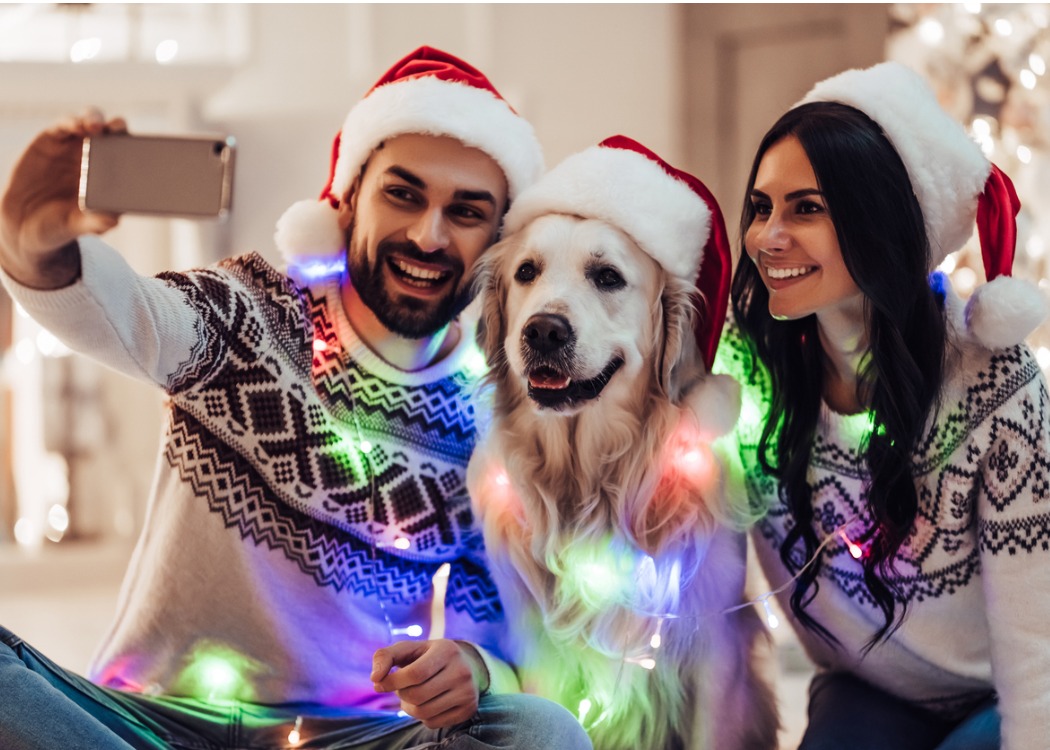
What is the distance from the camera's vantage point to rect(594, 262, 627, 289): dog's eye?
157cm

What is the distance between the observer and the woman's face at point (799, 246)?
4.79 ft

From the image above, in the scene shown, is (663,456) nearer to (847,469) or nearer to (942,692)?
(847,469)

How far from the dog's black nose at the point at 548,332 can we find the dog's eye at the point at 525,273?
0.13 metres

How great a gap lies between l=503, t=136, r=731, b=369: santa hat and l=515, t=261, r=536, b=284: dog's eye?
9cm

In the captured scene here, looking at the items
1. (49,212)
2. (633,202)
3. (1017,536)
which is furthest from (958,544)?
(49,212)

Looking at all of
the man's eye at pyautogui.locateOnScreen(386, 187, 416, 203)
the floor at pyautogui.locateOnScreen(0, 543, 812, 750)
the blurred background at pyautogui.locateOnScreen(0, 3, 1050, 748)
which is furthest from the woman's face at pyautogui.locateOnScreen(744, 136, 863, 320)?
the blurred background at pyautogui.locateOnScreen(0, 3, 1050, 748)

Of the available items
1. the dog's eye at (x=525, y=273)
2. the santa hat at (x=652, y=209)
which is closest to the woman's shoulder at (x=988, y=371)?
the santa hat at (x=652, y=209)

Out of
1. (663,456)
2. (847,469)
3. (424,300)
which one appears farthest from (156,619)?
(847,469)

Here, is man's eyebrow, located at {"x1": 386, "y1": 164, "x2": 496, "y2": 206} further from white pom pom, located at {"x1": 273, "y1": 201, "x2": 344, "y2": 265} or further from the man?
white pom pom, located at {"x1": 273, "y1": 201, "x2": 344, "y2": 265}

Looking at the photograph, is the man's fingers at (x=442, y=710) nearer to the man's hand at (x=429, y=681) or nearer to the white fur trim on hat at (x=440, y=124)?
the man's hand at (x=429, y=681)

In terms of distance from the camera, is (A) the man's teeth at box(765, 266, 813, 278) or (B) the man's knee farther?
(A) the man's teeth at box(765, 266, 813, 278)

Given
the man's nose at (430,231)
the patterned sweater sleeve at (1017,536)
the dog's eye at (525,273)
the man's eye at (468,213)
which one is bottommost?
the patterned sweater sleeve at (1017,536)

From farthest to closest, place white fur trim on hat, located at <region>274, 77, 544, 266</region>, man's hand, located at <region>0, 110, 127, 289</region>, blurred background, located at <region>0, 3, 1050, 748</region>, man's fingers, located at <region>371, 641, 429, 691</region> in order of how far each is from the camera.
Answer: blurred background, located at <region>0, 3, 1050, 748</region> < white fur trim on hat, located at <region>274, 77, 544, 266</region> < man's fingers, located at <region>371, 641, 429, 691</region> < man's hand, located at <region>0, 110, 127, 289</region>

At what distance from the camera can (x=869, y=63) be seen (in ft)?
10.8
